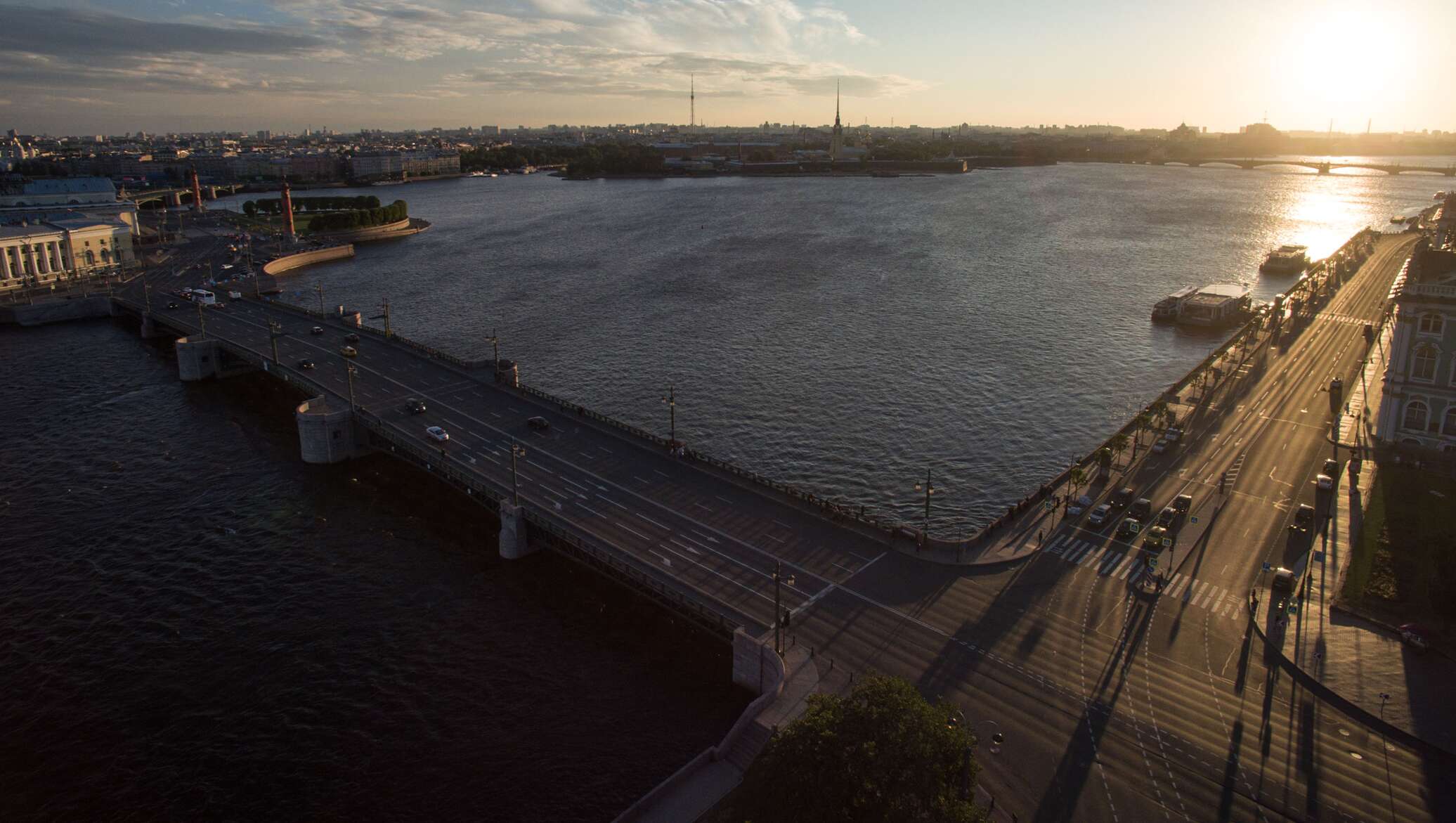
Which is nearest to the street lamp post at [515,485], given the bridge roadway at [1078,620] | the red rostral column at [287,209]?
the bridge roadway at [1078,620]

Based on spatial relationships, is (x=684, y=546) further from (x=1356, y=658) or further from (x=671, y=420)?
(x=1356, y=658)


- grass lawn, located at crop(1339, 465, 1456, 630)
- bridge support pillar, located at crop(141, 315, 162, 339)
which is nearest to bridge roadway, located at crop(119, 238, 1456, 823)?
grass lawn, located at crop(1339, 465, 1456, 630)

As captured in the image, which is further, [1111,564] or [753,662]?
[1111,564]

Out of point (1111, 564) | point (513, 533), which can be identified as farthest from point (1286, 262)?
point (513, 533)

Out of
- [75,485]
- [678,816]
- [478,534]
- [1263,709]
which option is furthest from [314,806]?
[75,485]

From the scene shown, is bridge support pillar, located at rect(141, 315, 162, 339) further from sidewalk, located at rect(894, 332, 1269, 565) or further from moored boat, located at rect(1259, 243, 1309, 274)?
moored boat, located at rect(1259, 243, 1309, 274)

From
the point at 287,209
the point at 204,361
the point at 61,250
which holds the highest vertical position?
the point at 287,209
